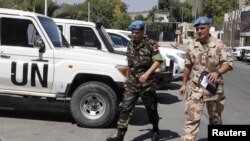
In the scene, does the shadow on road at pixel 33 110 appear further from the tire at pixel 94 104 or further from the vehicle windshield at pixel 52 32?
the vehicle windshield at pixel 52 32

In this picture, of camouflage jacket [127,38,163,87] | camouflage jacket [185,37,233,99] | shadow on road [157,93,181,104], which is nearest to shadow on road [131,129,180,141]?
camouflage jacket [127,38,163,87]

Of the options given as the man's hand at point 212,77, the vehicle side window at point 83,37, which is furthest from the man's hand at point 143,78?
the vehicle side window at point 83,37

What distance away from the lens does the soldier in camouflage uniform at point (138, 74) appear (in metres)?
6.96

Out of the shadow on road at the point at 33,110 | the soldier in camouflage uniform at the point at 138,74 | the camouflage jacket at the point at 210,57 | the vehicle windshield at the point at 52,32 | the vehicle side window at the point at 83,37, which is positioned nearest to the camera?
the camouflage jacket at the point at 210,57

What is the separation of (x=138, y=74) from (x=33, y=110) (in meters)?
3.44

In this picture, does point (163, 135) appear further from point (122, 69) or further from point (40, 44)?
point (40, 44)

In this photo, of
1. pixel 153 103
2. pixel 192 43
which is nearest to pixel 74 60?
pixel 153 103

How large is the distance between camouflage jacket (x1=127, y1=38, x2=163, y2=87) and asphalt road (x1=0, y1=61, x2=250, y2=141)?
109 centimetres

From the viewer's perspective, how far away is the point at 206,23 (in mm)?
5906

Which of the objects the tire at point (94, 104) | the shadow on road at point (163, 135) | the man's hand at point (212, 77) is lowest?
the shadow on road at point (163, 135)

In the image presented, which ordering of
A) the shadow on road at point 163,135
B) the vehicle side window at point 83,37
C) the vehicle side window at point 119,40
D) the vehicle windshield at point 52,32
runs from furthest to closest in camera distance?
the vehicle side window at point 119,40 < the vehicle side window at point 83,37 < the vehicle windshield at point 52,32 < the shadow on road at point 163,135

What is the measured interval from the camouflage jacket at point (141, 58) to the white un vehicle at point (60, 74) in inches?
42.3

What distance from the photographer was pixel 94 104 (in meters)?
8.28

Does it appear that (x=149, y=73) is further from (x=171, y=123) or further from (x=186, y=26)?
(x=186, y=26)
